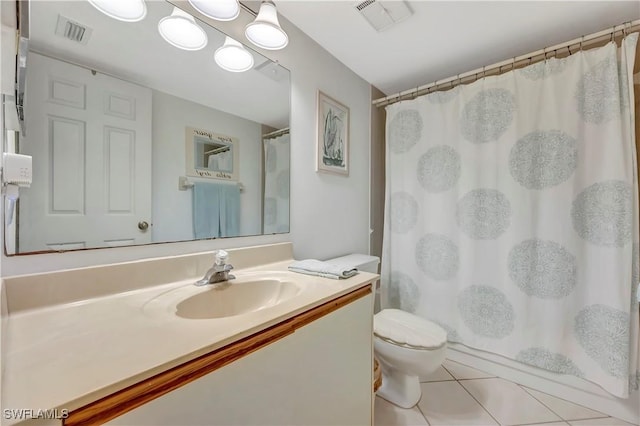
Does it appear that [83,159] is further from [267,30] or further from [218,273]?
[267,30]

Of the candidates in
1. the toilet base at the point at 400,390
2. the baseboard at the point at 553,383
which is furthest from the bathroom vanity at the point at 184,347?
the baseboard at the point at 553,383

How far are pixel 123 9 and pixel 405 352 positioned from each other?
177 centimetres

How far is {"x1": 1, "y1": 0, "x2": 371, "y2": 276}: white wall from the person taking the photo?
119 cm

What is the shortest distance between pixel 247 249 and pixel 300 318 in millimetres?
549

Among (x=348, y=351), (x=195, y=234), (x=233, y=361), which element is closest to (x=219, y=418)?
(x=233, y=361)

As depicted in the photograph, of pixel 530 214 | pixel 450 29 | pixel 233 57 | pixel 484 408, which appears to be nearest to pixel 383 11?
pixel 450 29

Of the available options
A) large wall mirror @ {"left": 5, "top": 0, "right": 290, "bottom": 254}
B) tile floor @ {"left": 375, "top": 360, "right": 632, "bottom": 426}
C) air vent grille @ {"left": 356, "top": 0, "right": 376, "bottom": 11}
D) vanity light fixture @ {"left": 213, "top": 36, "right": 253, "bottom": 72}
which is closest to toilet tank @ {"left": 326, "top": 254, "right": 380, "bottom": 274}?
large wall mirror @ {"left": 5, "top": 0, "right": 290, "bottom": 254}

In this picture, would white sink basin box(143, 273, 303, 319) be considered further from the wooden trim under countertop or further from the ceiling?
the ceiling

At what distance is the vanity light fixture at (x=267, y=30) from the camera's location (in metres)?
1.09

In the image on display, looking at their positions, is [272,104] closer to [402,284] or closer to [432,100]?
[432,100]

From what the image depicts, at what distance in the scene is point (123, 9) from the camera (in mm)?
855

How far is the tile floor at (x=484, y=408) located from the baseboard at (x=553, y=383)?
0.03m

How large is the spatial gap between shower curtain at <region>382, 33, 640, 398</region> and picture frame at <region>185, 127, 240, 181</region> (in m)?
1.27

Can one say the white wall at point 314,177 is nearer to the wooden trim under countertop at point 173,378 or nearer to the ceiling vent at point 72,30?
the ceiling vent at point 72,30
